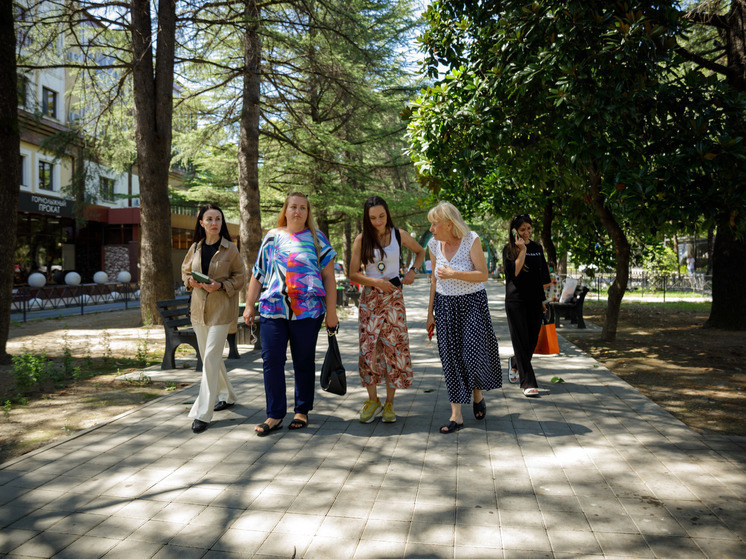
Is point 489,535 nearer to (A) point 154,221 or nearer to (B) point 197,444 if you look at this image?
(B) point 197,444

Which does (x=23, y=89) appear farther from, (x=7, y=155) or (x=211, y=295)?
(x=211, y=295)

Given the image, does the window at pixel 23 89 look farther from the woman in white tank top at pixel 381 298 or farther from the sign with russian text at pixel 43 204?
the sign with russian text at pixel 43 204

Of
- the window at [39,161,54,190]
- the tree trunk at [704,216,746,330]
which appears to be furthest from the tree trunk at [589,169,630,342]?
the window at [39,161,54,190]

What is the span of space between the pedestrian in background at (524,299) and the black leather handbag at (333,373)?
2268 millimetres

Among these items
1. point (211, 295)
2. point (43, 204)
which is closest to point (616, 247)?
point (211, 295)

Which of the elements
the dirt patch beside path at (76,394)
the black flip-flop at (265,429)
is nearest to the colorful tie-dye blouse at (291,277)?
the black flip-flop at (265,429)

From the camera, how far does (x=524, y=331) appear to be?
661cm

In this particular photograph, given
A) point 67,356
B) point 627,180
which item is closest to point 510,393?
point 627,180

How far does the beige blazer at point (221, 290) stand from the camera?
17.9 ft

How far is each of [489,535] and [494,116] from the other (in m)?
7.30

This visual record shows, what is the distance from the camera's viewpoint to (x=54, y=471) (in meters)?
4.36

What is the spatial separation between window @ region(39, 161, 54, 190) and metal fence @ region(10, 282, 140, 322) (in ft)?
28.2

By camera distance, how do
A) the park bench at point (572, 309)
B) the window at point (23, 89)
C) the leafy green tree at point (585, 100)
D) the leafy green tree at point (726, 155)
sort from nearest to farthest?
the leafy green tree at point (726, 155) < the leafy green tree at point (585, 100) < the window at point (23, 89) < the park bench at point (572, 309)

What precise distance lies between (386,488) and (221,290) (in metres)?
2.55
